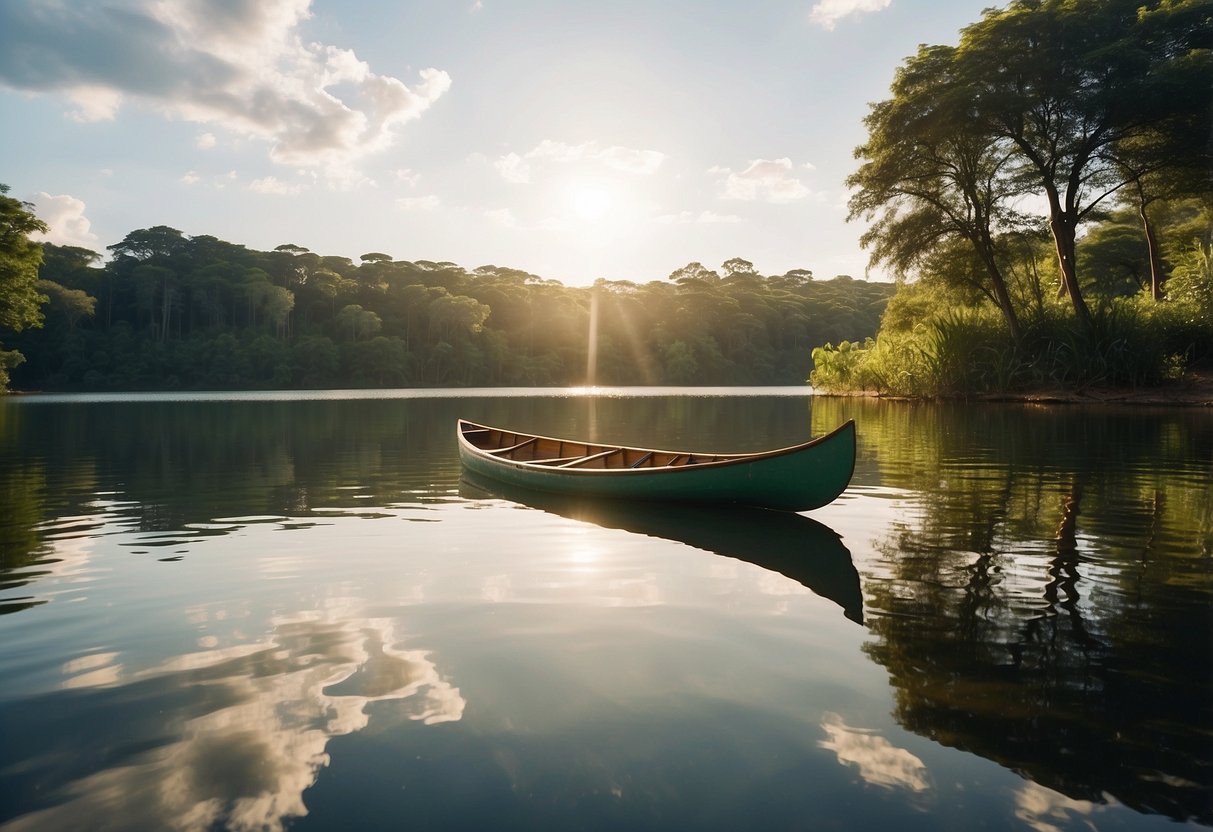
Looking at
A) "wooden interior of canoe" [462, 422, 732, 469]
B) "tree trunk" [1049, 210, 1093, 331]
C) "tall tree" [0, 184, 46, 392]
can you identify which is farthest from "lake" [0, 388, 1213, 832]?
"tall tree" [0, 184, 46, 392]

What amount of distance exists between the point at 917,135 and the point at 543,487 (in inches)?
1055

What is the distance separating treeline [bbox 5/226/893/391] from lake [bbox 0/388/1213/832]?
7751 cm

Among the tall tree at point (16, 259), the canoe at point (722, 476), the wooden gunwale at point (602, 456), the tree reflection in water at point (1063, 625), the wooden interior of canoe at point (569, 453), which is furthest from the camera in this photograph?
the tall tree at point (16, 259)

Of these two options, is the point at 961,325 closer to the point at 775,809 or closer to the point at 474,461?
the point at 474,461

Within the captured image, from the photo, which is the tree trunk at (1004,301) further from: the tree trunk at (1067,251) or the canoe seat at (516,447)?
the canoe seat at (516,447)

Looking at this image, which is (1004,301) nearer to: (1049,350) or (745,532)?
(1049,350)

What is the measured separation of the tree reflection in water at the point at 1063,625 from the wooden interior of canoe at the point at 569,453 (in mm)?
3338

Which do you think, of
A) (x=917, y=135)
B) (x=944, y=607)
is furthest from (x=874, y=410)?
(x=944, y=607)

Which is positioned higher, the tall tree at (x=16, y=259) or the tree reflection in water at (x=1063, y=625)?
the tall tree at (x=16, y=259)

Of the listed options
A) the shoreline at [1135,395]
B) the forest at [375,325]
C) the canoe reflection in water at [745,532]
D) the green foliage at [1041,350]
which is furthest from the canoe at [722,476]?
the forest at [375,325]

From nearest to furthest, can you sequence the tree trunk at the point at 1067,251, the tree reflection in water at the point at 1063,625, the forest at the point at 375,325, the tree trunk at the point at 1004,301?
1. the tree reflection in water at the point at 1063,625
2. the tree trunk at the point at 1067,251
3. the tree trunk at the point at 1004,301
4. the forest at the point at 375,325

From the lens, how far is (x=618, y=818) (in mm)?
3154

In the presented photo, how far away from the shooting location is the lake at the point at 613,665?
3320 mm

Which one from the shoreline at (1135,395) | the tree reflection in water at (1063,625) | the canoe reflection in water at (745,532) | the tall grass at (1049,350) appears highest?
the tall grass at (1049,350)
